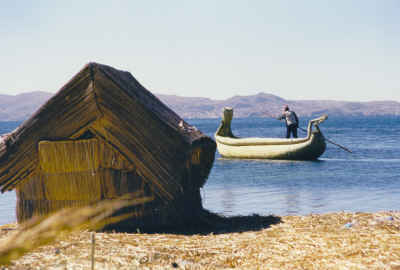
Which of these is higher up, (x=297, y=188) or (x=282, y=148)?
(x=282, y=148)

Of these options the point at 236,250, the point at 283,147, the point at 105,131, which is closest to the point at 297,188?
the point at 283,147

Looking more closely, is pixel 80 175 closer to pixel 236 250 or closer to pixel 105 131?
pixel 105 131

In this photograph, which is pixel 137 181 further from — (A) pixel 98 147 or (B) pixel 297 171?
(B) pixel 297 171

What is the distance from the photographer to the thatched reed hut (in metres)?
7.21

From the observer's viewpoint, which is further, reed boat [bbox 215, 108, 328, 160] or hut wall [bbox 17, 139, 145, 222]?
reed boat [bbox 215, 108, 328, 160]

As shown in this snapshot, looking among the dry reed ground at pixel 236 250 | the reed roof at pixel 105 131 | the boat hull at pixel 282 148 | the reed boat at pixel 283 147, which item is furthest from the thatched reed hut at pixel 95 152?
the boat hull at pixel 282 148

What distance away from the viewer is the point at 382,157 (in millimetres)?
30297

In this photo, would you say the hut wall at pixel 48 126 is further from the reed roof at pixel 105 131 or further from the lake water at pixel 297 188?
the lake water at pixel 297 188

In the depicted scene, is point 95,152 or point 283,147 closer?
point 95,152

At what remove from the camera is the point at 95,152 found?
721 cm

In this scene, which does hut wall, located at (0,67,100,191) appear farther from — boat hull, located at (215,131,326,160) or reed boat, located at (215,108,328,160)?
boat hull, located at (215,131,326,160)

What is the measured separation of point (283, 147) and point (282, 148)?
0.10 meters

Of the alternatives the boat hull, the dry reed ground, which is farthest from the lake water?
the dry reed ground

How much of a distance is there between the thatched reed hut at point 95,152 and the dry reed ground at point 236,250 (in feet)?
2.37
